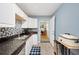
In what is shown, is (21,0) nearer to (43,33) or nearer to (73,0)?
(73,0)

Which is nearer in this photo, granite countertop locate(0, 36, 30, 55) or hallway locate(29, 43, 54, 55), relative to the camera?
granite countertop locate(0, 36, 30, 55)

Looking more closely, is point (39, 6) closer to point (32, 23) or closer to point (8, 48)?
point (32, 23)

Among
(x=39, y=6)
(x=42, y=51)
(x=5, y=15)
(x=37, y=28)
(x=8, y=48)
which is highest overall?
(x=39, y=6)

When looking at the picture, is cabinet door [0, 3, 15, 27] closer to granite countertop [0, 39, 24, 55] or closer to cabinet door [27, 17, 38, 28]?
granite countertop [0, 39, 24, 55]

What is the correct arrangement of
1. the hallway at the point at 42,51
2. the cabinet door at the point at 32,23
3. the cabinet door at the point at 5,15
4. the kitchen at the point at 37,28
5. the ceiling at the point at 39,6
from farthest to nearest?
the cabinet door at the point at 32,23 < the hallway at the point at 42,51 < the ceiling at the point at 39,6 < the kitchen at the point at 37,28 < the cabinet door at the point at 5,15

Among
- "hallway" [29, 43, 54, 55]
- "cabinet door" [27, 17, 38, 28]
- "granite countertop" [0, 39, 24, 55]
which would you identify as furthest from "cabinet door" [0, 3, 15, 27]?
"cabinet door" [27, 17, 38, 28]

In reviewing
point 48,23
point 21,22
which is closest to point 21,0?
point 21,22

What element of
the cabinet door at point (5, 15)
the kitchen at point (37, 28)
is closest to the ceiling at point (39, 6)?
the kitchen at point (37, 28)

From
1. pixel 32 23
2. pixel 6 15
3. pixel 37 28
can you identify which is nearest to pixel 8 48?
pixel 6 15

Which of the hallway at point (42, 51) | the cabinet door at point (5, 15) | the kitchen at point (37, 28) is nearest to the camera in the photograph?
the cabinet door at point (5, 15)

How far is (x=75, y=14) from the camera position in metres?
2.56

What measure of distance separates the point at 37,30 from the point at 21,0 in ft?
17.1

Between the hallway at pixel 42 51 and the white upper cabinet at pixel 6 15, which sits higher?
the white upper cabinet at pixel 6 15

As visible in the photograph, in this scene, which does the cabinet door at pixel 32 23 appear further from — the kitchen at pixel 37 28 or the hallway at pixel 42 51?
the hallway at pixel 42 51
